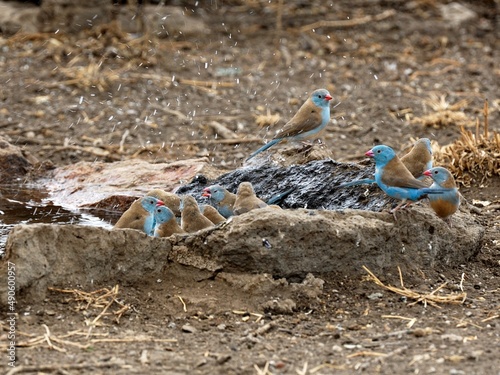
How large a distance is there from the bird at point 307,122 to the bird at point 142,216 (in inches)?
76.0

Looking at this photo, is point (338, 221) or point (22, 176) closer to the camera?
point (338, 221)

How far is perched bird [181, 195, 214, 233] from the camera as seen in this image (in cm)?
621

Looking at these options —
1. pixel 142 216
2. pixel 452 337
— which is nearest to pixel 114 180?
pixel 142 216

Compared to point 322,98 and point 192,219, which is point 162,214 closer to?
point 192,219

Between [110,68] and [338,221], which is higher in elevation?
[338,221]

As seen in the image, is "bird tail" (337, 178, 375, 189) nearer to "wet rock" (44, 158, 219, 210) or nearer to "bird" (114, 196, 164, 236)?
"bird" (114, 196, 164, 236)

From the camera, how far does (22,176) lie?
334 inches

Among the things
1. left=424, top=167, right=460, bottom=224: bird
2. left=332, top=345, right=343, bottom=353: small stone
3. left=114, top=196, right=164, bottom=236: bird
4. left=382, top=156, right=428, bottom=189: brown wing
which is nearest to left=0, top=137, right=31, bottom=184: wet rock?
left=114, top=196, right=164, bottom=236: bird

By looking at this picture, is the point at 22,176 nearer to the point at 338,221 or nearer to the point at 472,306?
the point at 338,221

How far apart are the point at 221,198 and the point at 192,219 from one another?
61cm

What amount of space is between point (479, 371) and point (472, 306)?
1.10m

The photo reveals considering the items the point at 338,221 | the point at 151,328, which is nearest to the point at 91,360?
the point at 151,328

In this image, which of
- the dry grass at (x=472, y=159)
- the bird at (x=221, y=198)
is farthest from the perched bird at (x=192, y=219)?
the dry grass at (x=472, y=159)

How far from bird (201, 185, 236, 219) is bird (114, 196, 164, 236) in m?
0.57
